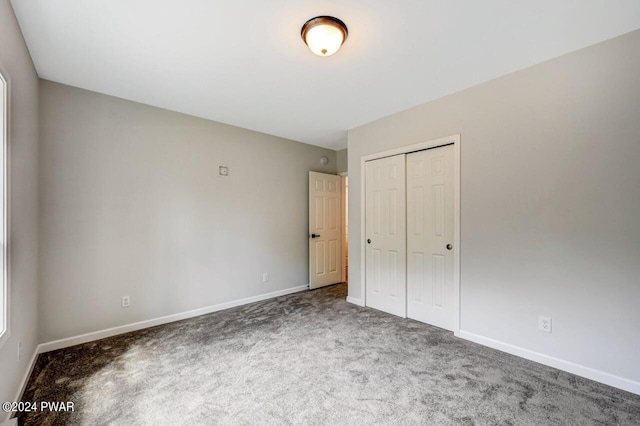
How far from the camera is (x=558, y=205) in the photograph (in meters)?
2.21

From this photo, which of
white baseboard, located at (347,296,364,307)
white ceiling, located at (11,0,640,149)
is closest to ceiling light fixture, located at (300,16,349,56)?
white ceiling, located at (11,0,640,149)

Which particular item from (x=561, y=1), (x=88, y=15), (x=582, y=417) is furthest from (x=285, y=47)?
(x=582, y=417)

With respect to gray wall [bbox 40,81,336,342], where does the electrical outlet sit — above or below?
below

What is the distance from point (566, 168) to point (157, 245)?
3984 millimetres

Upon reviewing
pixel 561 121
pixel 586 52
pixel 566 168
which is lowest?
pixel 566 168

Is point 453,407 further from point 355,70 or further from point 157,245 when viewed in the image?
point 157,245

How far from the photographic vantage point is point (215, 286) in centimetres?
362

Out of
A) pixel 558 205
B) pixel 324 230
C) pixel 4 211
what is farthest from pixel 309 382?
pixel 324 230

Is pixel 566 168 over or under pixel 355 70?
under

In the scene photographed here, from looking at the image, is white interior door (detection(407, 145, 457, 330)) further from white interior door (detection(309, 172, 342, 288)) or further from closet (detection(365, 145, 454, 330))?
white interior door (detection(309, 172, 342, 288))

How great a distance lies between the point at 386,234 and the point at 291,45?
235 cm

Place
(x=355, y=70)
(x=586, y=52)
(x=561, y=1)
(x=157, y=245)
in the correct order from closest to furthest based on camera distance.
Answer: (x=561, y=1), (x=586, y=52), (x=355, y=70), (x=157, y=245)

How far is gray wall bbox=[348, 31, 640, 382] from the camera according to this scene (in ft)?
6.39

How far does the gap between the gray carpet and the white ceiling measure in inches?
97.6
